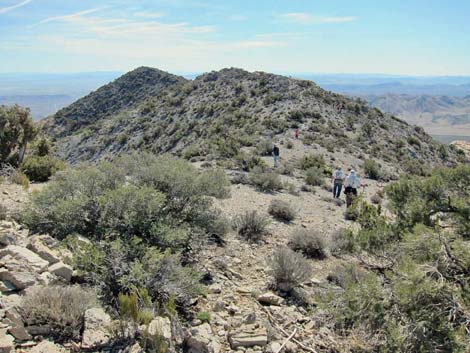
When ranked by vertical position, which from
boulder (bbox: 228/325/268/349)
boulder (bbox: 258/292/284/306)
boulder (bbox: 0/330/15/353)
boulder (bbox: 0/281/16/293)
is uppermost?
boulder (bbox: 0/281/16/293)

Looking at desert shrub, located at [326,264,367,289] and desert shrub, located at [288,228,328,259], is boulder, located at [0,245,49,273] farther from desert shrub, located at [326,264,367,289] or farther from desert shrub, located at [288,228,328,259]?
desert shrub, located at [288,228,328,259]

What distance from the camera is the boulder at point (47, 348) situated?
3.65 m

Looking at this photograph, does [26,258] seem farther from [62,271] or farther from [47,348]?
[47,348]

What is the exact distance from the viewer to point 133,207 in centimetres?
598

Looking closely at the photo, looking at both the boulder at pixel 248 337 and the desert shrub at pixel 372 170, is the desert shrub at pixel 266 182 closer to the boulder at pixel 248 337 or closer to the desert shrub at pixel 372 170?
the desert shrub at pixel 372 170

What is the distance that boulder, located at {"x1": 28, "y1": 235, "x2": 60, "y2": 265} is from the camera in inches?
203

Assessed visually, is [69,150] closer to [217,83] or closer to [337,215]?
[217,83]

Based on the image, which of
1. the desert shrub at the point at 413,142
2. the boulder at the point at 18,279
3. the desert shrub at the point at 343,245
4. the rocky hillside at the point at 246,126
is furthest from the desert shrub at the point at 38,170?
the desert shrub at the point at 413,142

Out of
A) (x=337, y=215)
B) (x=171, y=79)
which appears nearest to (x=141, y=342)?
(x=337, y=215)

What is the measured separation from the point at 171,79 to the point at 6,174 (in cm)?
5639

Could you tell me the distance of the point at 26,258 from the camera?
4.89 meters

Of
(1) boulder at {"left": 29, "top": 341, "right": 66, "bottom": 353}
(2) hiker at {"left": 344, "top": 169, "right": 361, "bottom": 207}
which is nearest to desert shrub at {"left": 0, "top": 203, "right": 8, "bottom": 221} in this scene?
(1) boulder at {"left": 29, "top": 341, "right": 66, "bottom": 353}

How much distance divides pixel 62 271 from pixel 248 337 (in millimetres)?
2411

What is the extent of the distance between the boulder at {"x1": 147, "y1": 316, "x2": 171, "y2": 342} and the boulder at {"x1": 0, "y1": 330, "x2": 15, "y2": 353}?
123cm
